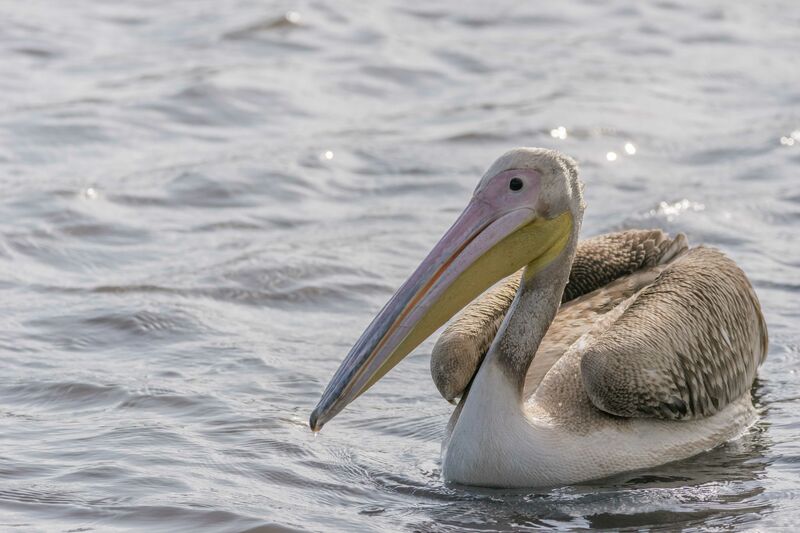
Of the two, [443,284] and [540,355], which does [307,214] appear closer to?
[540,355]

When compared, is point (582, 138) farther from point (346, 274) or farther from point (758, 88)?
point (346, 274)

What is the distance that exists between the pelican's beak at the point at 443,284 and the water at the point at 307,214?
0.46 metres

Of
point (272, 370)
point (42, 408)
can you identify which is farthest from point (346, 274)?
point (42, 408)

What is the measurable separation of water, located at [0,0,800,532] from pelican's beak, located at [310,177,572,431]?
1.50 feet

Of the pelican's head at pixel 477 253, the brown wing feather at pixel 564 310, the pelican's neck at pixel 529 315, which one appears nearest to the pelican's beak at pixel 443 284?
the pelican's head at pixel 477 253

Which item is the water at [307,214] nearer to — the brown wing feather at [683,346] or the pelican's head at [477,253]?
the brown wing feather at [683,346]

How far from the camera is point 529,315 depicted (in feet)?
18.5

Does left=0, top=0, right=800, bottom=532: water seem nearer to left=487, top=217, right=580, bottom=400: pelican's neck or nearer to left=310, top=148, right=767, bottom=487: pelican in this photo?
left=310, top=148, right=767, bottom=487: pelican

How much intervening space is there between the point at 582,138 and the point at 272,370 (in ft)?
14.9

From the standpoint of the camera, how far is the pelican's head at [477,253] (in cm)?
534

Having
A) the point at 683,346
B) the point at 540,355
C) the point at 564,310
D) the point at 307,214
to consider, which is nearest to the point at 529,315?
the point at 540,355

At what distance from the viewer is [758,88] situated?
1214cm

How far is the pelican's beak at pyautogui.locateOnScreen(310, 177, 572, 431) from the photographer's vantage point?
17.4 feet

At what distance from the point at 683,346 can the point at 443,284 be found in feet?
3.56
